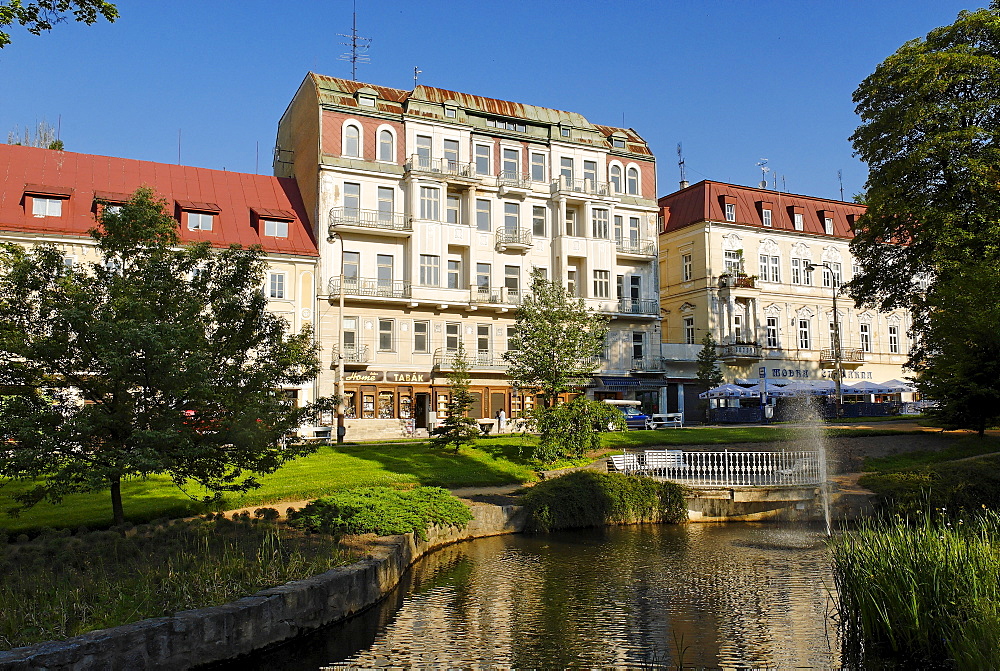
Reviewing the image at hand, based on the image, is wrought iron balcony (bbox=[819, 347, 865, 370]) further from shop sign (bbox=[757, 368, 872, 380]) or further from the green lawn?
the green lawn

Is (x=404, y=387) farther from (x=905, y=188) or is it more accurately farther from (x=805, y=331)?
(x=805, y=331)

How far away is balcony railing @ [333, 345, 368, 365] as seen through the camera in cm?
4003

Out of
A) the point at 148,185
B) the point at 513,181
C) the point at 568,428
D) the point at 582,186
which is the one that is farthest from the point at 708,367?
the point at 148,185

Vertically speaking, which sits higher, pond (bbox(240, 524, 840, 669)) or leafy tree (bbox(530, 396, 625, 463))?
leafy tree (bbox(530, 396, 625, 463))

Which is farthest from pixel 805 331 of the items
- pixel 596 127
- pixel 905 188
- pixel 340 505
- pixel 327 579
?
pixel 327 579

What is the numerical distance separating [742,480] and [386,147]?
96.2 ft

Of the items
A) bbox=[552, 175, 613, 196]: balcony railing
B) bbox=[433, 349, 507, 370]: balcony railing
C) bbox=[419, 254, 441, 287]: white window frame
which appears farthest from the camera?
bbox=[552, 175, 613, 196]: balcony railing

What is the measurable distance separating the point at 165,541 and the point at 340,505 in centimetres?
327

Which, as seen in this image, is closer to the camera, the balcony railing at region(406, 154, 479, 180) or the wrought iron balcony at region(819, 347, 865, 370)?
the balcony railing at region(406, 154, 479, 180)

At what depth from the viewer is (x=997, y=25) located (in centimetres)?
2927

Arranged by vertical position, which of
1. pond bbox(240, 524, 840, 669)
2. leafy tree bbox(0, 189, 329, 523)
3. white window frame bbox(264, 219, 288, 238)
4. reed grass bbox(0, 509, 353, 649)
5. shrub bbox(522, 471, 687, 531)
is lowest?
pond bbox(240, 524, 840, 669)

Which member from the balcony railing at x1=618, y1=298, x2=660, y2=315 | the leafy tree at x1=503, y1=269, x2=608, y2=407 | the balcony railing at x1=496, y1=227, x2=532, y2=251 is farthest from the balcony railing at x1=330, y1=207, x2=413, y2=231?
the leafy tree at x1=503, y1=269, x2=608, y2=407

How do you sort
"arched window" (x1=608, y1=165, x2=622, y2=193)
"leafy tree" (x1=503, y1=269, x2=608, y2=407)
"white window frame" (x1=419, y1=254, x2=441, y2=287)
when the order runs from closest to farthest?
"leafy tree" (x1=503, y1=269, x2=608, y2=407) < "white window frame" (x1=419, y1=254, x2=441, y2=287) < "arched window" (x1=608, y1=165, x2=622, y2=193)

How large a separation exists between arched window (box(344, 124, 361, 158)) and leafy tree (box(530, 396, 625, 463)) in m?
22.9
